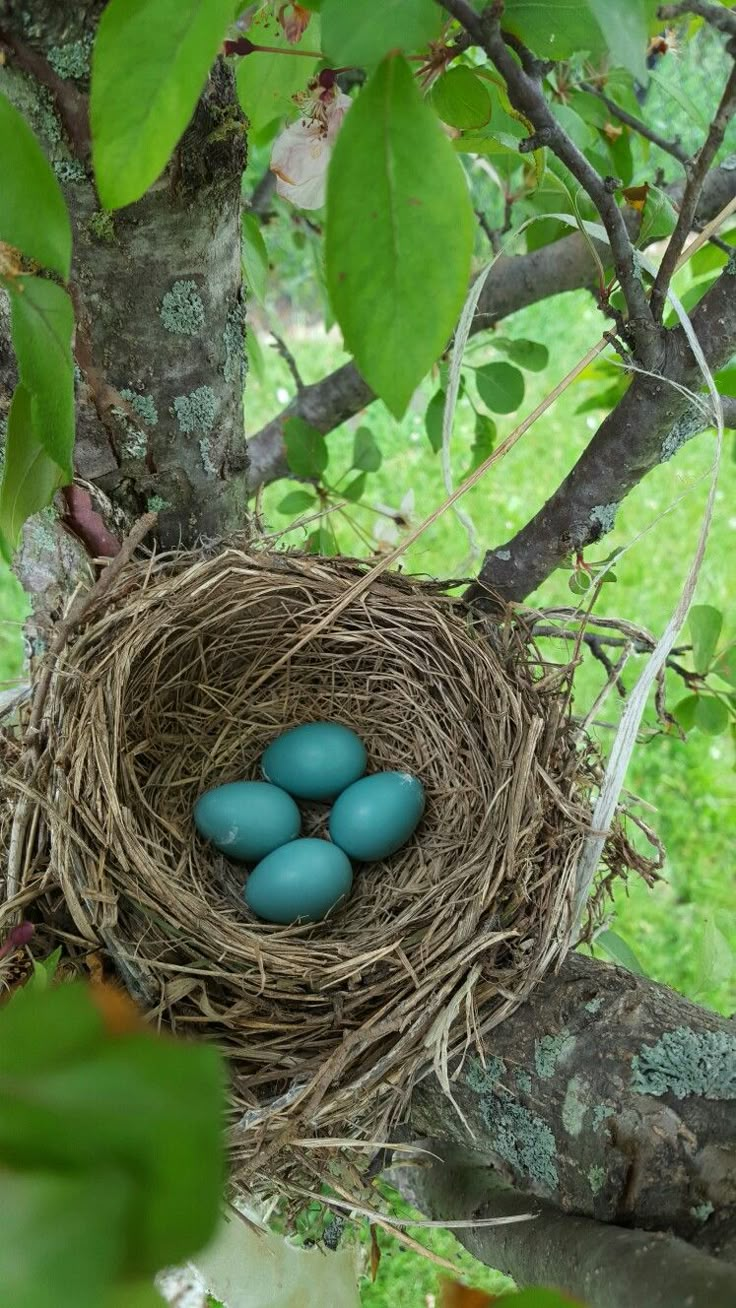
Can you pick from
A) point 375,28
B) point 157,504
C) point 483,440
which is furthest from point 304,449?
point 375,28

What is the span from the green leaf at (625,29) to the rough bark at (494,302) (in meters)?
0.94

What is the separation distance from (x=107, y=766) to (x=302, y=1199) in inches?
15.0

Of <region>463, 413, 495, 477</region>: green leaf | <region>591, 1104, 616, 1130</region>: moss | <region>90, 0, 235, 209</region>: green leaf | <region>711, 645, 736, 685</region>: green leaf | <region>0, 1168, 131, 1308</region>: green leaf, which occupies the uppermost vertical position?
<region>90, 0, 235, 209</region>: green leaf

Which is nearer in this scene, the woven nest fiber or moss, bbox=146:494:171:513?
the woven nest fiber

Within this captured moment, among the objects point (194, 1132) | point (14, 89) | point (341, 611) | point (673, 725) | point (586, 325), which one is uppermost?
point (14, 89)

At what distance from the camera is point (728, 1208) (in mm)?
531

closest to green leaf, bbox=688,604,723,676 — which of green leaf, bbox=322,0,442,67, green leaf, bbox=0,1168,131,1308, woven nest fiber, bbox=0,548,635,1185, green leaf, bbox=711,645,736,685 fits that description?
green leaf, bbox=711,645,736,685

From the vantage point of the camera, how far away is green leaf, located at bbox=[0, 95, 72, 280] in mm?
322

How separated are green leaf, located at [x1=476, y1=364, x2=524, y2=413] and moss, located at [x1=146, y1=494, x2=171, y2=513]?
1.55 feet

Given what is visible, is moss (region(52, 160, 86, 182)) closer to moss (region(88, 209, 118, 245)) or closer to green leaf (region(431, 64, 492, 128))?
moss (region(88, 209, 118, 245))

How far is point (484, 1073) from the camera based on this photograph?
2.22 feet

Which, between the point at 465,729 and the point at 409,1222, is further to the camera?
the point at 465,729

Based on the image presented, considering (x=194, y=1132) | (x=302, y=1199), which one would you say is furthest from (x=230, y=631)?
(x=194, y=1132)

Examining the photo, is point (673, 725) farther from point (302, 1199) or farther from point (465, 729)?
point (302, 1199)
